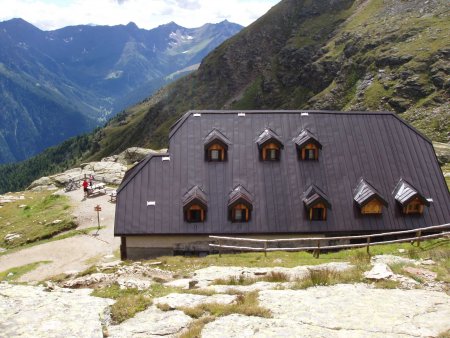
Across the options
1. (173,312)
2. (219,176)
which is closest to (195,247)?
(219,176)

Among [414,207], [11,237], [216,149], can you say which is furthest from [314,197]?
[11,237]

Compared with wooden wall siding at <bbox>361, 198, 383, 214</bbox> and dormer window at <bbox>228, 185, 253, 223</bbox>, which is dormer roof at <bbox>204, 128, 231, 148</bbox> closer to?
dormer window at <bbox>228, 185, 253, 223</bbox>

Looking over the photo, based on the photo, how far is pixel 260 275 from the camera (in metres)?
24.8

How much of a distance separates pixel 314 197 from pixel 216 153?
10397 millimetres

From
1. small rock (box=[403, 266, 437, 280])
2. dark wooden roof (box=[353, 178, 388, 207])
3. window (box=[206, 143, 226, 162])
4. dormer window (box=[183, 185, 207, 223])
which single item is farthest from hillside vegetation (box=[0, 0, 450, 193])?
small rock (box=[403, 266, 437, 280])

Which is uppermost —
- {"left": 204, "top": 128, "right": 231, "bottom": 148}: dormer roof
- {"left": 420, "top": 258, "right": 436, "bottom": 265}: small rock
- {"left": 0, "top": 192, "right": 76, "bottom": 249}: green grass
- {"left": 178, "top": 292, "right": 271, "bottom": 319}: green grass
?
{"left": 204, "top": 128, "right": 231, "bottom": 148}: dormer roof

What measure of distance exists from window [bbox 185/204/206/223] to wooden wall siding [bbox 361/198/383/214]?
1448 centimetres

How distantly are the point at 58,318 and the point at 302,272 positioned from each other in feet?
45.5

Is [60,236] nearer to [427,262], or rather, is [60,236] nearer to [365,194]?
[365,194]

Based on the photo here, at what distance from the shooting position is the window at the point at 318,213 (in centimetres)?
3856

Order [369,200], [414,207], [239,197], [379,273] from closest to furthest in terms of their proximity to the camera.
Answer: [379,273] < [239,197] < [369,200] < [414,207]

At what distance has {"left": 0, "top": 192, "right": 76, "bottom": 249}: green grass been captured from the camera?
173ft

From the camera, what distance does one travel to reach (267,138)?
4169cm

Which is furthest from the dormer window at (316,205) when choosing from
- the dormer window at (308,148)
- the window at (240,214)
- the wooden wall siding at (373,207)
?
the window at (240,214)
